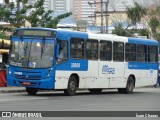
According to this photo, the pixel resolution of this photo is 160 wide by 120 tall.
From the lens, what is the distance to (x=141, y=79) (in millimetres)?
29484

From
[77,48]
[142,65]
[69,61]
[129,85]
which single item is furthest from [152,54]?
[69,61]

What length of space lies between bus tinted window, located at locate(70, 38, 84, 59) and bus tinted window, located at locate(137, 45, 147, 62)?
5550mm

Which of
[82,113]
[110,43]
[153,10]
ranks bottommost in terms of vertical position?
[82,113]

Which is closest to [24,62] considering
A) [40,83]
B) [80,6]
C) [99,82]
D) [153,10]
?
[40,83]

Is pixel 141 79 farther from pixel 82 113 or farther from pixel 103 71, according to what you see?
pixel 82 113

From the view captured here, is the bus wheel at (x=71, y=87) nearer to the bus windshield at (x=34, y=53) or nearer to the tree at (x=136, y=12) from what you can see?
the bus windshield at (x=34, y=53)

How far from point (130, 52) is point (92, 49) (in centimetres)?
372

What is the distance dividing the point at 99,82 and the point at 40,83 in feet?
14.1

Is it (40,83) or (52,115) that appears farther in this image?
(40,83)

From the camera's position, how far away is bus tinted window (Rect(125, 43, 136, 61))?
2780 centimetres

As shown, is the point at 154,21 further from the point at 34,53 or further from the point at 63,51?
the point at 34,53

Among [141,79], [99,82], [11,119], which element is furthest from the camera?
[141,79]

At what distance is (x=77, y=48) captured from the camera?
2383 cm

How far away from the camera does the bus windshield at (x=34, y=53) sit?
22.3 metres
